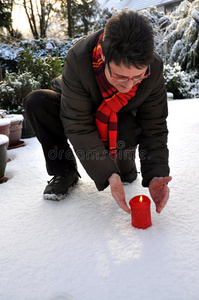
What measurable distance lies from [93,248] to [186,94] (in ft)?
17.8

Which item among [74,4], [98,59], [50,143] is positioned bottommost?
[50,143]

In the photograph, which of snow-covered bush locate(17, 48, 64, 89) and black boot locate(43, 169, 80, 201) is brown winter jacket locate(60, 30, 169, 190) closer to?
black boot locate(43, 169, 80, 201)

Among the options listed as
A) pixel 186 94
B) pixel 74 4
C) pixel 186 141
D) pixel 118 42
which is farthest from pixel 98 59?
pixel 74 4

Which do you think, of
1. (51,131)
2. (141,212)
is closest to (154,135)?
(141,212)

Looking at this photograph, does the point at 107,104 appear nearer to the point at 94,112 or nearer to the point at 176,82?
the point at 94,112

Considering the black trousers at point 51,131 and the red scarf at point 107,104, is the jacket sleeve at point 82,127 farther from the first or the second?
the black trousers at point 51,131

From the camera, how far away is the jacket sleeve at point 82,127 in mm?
1122

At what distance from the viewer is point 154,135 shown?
1.27 metres

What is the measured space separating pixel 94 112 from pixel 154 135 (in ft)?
1.03

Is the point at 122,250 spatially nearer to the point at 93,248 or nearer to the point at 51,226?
the point at 93,248

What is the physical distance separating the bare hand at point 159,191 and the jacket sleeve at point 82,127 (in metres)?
0.17

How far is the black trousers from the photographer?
136cm

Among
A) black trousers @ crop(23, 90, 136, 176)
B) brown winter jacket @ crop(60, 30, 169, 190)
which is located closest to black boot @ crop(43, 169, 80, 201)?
black trousers @ crop(23, 90, 136, 176)

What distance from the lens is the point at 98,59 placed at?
1064 millimetres
